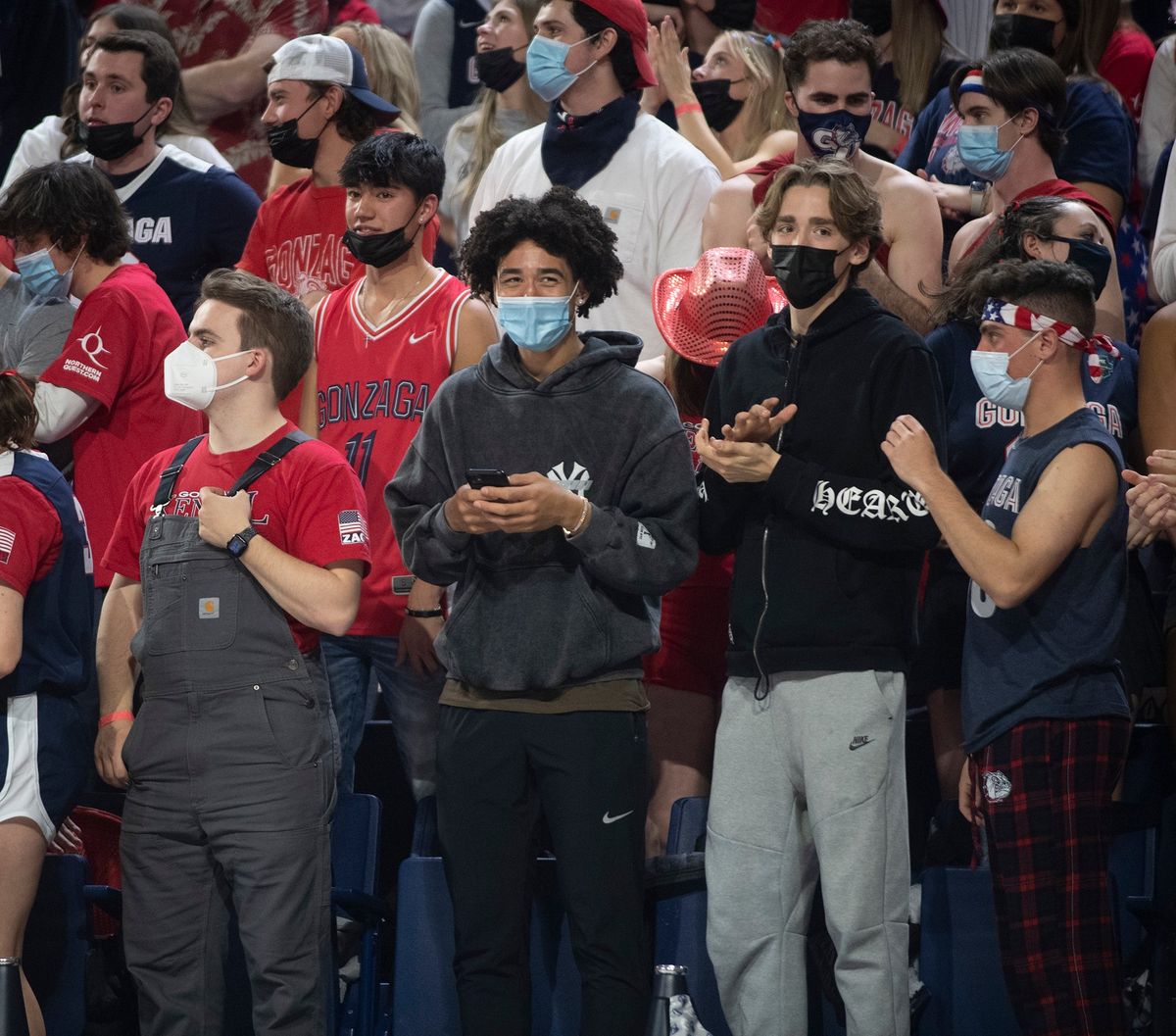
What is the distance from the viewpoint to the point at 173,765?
411cm

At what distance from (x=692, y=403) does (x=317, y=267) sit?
146cm

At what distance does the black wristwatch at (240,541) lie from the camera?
13.3 feet

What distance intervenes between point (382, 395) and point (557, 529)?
929 mm

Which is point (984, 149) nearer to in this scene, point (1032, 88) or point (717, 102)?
point (1032, 88)

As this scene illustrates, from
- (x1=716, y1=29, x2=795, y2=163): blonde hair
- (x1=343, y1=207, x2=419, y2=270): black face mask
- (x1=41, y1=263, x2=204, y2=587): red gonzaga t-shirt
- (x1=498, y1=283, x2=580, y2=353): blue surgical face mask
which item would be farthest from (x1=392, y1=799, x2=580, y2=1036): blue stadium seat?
(x1=716, y1=29, x2=795, y2=163): blonde hair

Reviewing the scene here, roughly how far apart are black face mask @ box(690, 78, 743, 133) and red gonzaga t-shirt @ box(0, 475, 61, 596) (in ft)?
10.2

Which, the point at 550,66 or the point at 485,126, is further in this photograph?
the point at 485,126

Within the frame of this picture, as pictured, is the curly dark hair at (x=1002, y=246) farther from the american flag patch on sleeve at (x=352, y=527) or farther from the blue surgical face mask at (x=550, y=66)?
the american flag patch on sleeve at (x=352, y=527)

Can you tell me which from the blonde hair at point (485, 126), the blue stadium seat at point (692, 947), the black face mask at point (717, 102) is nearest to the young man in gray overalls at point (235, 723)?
the blue stadium seat at point (692, 947)

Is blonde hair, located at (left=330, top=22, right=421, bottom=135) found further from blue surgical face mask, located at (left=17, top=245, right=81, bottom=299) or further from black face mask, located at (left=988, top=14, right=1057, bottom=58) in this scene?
black face mask, located at (left=988, top=14, right=1057, bottom=58)

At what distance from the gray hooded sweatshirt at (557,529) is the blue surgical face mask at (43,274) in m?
1.60

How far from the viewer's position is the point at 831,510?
3.90 metres

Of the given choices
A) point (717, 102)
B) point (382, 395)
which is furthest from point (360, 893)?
point (717, 102)

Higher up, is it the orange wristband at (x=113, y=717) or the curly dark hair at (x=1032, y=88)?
the curly dark hair at (x=1032, y=88)
